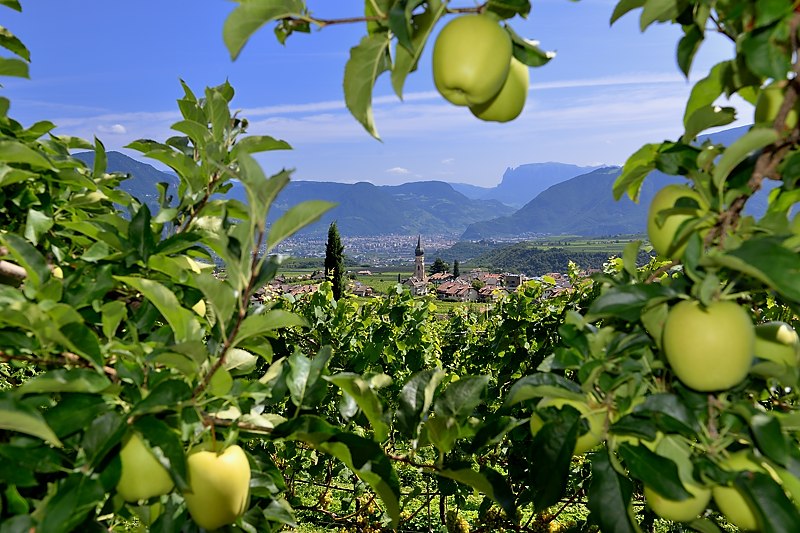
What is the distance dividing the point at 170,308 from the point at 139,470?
11.1 inches

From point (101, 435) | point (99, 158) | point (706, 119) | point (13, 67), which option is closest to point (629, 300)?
point (706, 119)

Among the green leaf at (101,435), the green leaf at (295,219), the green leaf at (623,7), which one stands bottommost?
the green leaf at (101,435)

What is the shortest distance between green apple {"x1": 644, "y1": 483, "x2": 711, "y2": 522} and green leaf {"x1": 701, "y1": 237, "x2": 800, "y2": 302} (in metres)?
0.36

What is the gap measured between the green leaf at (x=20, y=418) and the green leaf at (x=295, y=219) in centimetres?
40

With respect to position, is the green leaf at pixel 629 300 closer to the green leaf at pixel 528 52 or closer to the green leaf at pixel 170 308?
the green leaf at pixel 528 52

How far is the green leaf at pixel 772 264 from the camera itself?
77 cm

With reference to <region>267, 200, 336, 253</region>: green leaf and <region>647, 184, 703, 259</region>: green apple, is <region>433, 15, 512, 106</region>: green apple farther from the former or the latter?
<region>647, 184, 703, 259</region>: green apple

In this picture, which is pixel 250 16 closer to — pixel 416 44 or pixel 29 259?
pixel 416 44

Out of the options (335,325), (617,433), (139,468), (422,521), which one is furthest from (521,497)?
(422,521)

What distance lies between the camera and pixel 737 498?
0.91 meters

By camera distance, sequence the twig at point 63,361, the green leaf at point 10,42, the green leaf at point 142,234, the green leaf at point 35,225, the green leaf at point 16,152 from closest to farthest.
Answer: the twig at point 63,361 → the green leaf at point 16,152 → the green leaf at point 142,234 → the green leaf at point 35,225 → the green leaf at point 10,42

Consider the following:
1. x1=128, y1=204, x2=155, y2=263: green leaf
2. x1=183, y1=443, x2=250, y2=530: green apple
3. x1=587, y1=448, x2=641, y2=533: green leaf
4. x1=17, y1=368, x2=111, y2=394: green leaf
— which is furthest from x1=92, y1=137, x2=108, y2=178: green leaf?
x1=587, y1=448, x2=641, y2=533: green leaf

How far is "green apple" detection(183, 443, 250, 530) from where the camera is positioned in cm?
95

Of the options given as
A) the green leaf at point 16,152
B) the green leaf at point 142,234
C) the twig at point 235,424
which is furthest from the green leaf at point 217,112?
the twig at point 235,424
